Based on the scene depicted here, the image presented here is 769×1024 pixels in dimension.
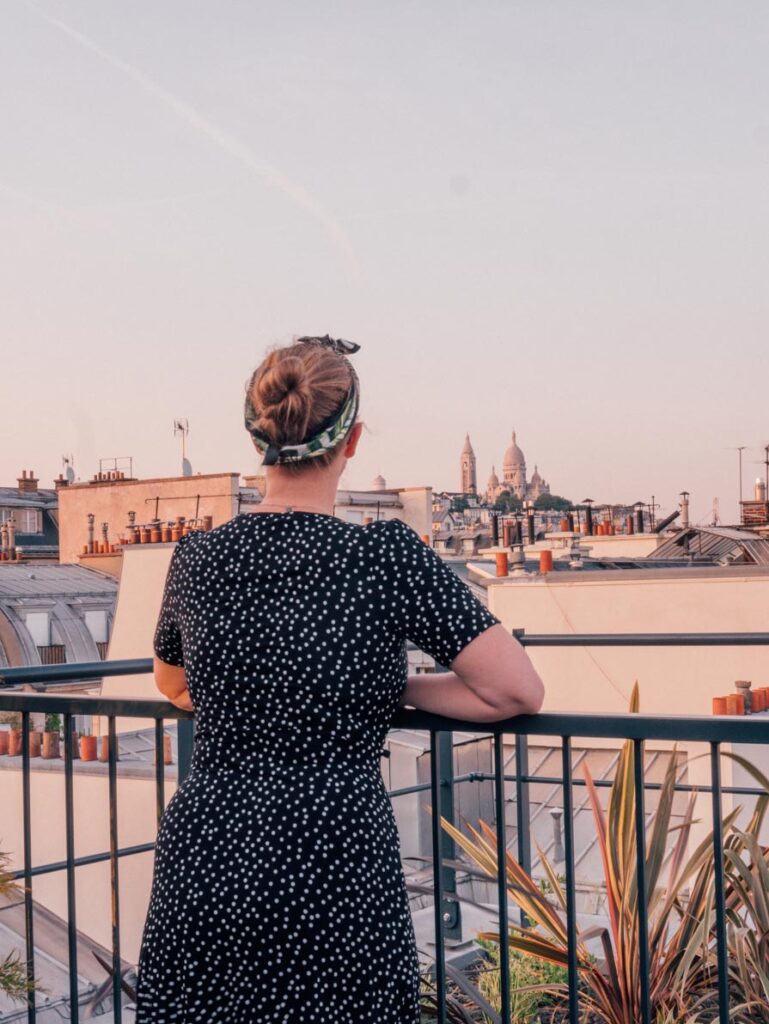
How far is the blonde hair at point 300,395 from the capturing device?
75.5 inches

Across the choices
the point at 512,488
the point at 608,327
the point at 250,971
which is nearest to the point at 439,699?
the point at 250,971

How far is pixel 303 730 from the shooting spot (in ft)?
6.20

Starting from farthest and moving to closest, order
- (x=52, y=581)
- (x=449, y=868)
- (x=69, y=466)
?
(x=69, y=466) < (x=52, y=581) < (x=449, y=868)

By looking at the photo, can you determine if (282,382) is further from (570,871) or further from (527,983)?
(527,983)

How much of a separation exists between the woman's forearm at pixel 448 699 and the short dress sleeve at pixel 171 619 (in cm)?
42

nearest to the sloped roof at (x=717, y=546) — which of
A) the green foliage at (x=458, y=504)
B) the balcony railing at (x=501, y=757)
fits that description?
the balcony railing at (x=501, y=757)

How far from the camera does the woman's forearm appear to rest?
1975 millimetres

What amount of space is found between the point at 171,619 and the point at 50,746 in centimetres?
1153

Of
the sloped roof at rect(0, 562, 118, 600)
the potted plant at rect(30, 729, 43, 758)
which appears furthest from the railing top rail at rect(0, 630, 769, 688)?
the sloped roof at rect(0, 562, 118, 600)

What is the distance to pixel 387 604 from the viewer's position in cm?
190

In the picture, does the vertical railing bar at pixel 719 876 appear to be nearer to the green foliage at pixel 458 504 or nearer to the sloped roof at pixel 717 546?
the sloped roof at pixel 717 546

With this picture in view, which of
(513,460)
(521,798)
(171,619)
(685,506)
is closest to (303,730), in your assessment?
(171,619)

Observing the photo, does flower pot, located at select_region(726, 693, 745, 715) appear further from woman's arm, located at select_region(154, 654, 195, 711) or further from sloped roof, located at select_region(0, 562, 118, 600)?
sloped roof, located at select_region(0, 562, 118, 600)

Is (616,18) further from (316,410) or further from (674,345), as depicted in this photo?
(674,345)
